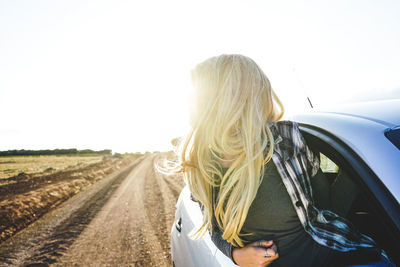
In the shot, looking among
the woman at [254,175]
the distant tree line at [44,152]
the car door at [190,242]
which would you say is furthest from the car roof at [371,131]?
the distant tree line at [44,152]

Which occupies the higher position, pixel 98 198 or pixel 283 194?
pixel 283 194

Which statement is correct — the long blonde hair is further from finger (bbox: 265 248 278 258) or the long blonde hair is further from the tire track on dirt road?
the tire track on dirt road

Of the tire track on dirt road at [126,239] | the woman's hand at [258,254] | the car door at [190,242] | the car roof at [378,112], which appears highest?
the car roof at [378,112]

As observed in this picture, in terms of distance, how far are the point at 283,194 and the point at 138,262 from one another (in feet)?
Answer: 13.1

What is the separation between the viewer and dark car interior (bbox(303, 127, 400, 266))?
97 cm

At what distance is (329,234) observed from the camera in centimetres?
105

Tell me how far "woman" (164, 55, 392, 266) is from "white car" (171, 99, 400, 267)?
134mm

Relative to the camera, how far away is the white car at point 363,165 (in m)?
0.92

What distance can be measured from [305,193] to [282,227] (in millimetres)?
177

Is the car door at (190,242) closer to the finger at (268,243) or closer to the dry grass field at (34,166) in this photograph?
the finger at (268,243)

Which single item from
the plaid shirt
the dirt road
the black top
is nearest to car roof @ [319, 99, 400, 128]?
the plaid shirt

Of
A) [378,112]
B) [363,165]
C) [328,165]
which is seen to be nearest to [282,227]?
[363,165]

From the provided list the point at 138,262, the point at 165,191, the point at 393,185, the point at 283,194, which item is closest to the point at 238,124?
the point at 283,194

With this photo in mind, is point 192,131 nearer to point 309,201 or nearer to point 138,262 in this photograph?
point 309,201
